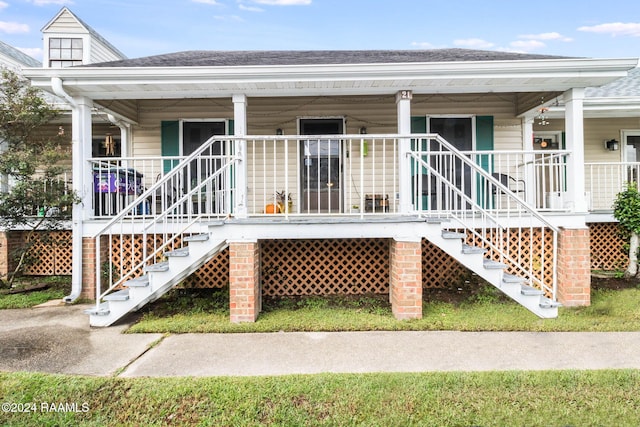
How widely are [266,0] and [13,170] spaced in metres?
28.6

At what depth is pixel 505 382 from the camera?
3193 millimetres

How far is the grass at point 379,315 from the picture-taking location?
183 inches

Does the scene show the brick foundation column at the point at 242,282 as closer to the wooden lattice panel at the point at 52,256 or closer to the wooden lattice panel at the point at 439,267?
the wooden lattice panel at the point at 439,267

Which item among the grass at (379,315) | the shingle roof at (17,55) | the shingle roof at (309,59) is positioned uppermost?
the shingle roof at (17,55)

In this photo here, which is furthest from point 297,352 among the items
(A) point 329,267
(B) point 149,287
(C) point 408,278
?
(A) point 329,267

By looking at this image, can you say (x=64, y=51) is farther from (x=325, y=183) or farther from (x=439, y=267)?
(x=439, y=267)

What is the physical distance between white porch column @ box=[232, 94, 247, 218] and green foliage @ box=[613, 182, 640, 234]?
6069 mm

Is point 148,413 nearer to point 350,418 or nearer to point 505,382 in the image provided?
point 350,418

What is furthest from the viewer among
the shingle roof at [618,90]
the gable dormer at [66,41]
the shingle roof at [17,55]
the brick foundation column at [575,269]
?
the shingle roof at [17,55]

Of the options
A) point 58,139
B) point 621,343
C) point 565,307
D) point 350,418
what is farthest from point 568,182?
point 58,139

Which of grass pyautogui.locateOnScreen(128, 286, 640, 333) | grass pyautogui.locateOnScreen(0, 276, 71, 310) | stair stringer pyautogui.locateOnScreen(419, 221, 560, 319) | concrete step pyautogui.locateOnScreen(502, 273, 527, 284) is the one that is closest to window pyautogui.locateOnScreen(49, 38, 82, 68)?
grass pyautogui.locateOnScreen(0, 276, 71, 310)

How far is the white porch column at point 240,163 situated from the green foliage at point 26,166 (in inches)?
98.8

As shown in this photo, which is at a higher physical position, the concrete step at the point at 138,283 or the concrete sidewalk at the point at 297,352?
the concrete step at the point at 138,283

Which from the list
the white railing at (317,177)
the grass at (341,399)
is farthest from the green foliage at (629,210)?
the grass at (341,399)
